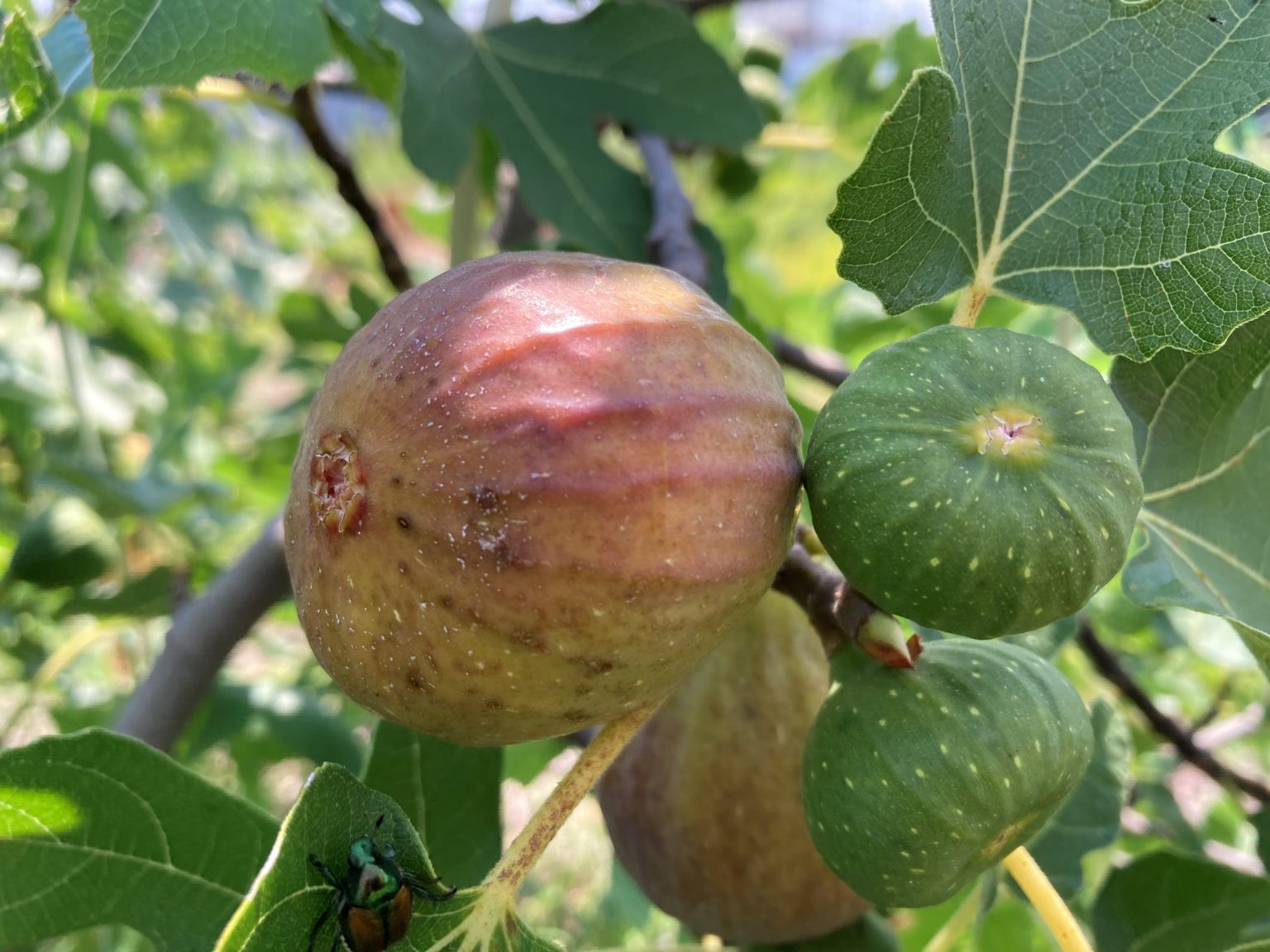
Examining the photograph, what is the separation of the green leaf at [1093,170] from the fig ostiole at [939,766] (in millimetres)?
445

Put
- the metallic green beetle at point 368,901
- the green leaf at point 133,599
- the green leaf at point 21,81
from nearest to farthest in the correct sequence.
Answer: the metallic green beetle at point 368,901 < the green leaf at point 21,81 < the green leaf at point 133,599

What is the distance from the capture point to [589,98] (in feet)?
6.57

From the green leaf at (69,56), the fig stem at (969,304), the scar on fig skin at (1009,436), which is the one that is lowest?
the fig stem at (969,304)

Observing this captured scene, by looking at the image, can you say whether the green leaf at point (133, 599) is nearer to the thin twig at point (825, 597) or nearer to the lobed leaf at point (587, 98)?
the lobed leaf at point (587, 98)

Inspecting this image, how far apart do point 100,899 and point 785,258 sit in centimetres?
411

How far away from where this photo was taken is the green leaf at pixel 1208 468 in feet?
4.52

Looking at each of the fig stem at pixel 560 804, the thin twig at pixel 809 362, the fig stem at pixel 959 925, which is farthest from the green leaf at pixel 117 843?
the thin twig at pixel 809 362

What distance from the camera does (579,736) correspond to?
2.07 meters

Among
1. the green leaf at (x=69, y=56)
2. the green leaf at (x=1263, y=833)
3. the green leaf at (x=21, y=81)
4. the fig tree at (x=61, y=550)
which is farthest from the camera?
the fig tree at (x=61, y=550)

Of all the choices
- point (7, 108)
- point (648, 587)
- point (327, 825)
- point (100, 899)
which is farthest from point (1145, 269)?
point (100, 899)

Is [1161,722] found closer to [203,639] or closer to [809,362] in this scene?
[809,362]

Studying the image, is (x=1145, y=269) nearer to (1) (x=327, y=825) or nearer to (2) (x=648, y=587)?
(2) (x=648, y=587)

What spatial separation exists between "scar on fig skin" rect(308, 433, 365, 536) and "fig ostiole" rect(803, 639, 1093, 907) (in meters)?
0.57

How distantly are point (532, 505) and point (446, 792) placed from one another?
747mm
